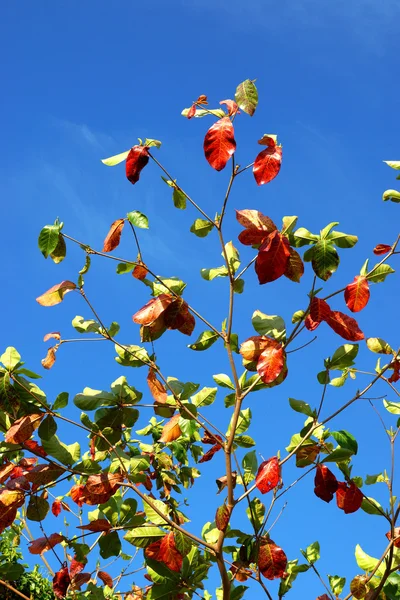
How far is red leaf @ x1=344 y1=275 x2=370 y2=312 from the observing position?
2.02m

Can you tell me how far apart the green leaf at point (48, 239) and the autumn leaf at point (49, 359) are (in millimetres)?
390

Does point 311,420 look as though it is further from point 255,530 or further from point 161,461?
point 161,461

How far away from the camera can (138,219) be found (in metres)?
2.15

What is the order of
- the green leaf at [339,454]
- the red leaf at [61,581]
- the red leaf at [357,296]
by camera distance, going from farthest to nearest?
the red leaf at [61,581] < the green leaf at [339,454] < the red leaf at [357,296]

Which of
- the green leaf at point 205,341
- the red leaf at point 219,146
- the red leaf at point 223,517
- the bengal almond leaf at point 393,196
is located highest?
the bengal almond leaf at point 393,196

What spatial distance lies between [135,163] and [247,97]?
45 cm

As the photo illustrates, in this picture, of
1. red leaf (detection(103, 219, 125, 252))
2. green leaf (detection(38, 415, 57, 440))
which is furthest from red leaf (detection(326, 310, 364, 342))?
green leaf (detection(38, 415, 57, 440))

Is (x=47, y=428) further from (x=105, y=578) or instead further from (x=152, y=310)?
(x=105, y=578)

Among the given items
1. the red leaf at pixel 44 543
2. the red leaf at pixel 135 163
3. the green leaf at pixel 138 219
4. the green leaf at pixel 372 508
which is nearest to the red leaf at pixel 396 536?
the green leaf at pixel 372 508

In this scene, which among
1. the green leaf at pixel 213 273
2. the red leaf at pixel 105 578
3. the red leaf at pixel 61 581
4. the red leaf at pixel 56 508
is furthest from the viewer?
the red leaf at pixel 56 508

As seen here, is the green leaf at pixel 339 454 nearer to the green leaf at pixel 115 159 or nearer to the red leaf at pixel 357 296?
the red leaf at pixel 357 296

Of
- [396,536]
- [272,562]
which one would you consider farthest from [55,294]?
[396,536]

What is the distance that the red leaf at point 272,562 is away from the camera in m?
2.16

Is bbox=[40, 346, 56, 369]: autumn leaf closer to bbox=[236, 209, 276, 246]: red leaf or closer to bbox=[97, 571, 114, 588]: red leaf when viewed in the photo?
bbox=[236, 209, 276, 246]: red leaf
